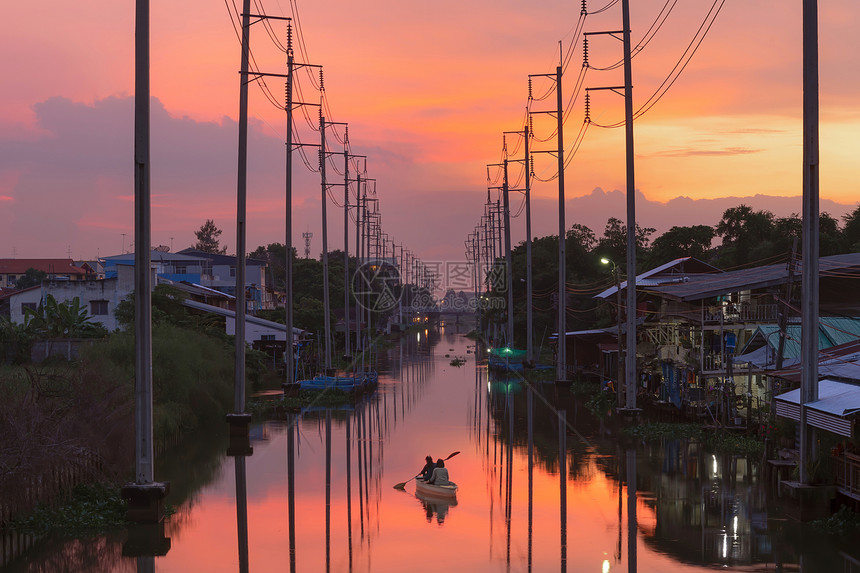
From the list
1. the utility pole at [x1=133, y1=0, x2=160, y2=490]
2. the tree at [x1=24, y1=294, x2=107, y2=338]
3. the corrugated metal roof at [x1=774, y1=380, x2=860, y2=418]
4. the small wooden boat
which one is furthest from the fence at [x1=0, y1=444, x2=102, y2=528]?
the tree at [x1=24, y1=294, x2=107, y2=338]

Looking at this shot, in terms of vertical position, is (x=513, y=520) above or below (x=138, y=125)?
below

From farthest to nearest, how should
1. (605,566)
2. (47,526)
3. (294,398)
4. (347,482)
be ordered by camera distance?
(294,398) → (347,482) → (47,526) → (605,566)

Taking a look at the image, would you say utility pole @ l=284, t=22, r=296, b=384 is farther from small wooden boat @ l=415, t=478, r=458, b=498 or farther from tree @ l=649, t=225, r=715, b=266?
tree @ l=649, t=225, r=715, b=266

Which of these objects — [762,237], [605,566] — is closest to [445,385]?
[762,237]

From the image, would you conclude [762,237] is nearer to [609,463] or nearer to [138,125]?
[609,463]

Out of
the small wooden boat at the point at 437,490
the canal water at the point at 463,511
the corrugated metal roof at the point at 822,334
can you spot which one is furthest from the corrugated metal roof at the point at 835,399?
the small wooden boat at the point at 437,490

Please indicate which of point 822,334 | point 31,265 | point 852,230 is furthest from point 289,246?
point 31,265

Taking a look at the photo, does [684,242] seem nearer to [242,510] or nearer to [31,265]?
[242,510]
